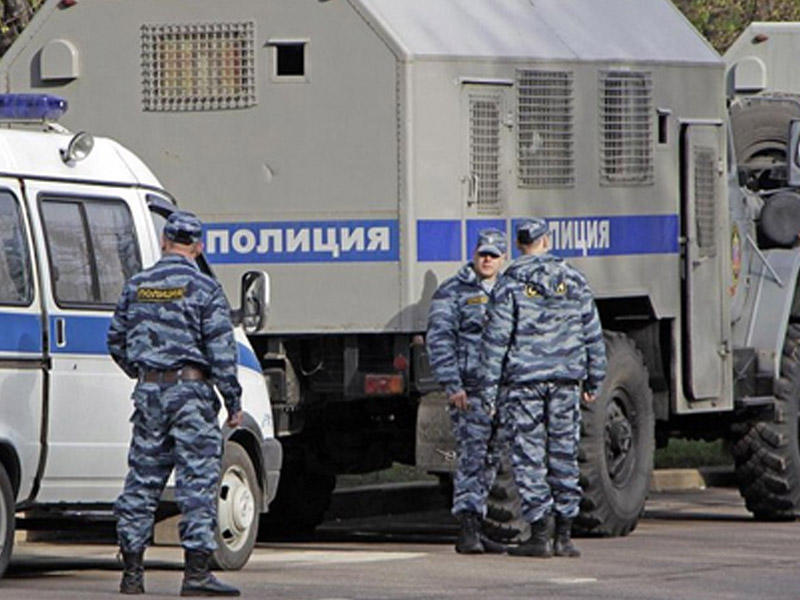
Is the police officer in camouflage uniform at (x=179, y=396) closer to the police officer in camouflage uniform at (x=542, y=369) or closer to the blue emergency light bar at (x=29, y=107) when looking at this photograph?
the blue emergency light bar at (x=29, y=107)

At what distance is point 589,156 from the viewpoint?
1517 centimetres

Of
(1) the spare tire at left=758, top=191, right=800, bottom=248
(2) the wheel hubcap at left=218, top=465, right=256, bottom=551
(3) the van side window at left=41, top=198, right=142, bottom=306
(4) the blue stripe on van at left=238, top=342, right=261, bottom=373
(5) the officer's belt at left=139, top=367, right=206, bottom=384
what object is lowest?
(2) the wheel hubcap at left=218, top=465, right=256, bottom=551

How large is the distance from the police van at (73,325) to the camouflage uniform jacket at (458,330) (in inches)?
42.8

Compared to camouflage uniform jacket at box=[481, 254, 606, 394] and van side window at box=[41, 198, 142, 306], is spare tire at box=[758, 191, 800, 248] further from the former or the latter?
van side window at box=[41, 198, 142, 306]

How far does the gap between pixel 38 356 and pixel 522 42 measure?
167 inches

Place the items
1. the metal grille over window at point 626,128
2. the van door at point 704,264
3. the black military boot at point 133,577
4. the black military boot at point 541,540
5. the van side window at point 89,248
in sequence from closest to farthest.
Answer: the black military boot at point 133,577 < the van side window at point 89,248 < the black military boot at point 541,540 < the metal grille over window at point 626,128 < the van door at point 704,264

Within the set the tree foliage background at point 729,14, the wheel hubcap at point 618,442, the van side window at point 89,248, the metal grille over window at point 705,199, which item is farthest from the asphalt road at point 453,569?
the tree foliage background at point 729,14

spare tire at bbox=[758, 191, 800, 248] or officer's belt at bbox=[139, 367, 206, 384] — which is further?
spare tire at bbox=[758, 191, 800, 248]

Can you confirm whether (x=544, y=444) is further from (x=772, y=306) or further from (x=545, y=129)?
(x=772, y=306)

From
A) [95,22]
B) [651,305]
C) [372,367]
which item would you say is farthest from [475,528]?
[95,22]

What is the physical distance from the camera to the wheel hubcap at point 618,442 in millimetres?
15145

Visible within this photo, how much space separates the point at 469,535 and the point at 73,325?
291cm

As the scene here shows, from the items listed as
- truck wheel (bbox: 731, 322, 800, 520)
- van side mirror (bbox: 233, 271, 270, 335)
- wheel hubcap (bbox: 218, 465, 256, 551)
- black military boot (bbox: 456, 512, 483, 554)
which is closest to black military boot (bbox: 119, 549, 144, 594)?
wheel hubcap (bbox: 218, 465, 256, 551)

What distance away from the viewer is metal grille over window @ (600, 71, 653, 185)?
15312 millimetres
